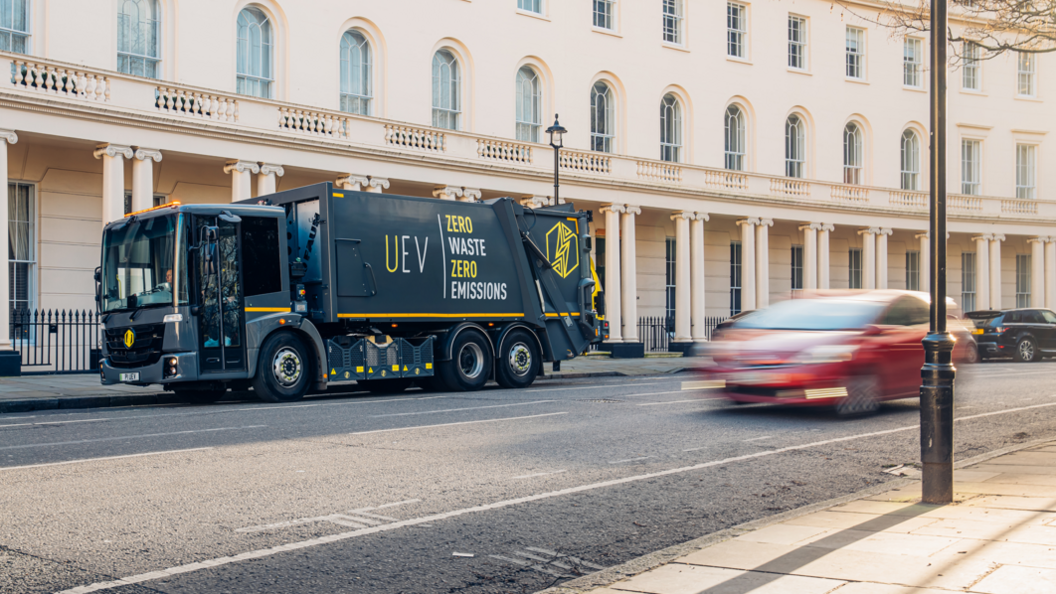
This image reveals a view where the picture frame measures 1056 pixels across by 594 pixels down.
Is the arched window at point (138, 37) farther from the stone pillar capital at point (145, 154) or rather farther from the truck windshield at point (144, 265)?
the truck windshield at point (144, 265)

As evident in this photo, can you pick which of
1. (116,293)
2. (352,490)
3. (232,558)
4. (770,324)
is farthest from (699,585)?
(116,293)

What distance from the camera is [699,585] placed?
468 centimetres

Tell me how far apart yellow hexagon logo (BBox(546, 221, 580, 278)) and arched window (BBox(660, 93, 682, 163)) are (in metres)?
15.0

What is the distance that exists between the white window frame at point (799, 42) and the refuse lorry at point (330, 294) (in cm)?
2225

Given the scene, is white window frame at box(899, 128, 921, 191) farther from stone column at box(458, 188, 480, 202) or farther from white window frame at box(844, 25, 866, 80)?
stone column at box(458, 188, 480, 202)

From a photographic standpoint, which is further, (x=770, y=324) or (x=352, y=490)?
(x=770, y=324)

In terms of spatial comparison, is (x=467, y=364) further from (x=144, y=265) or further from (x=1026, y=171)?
(x=1026, y=171)

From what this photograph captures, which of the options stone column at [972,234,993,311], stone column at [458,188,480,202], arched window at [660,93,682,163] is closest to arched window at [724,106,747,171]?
arched window at [660,93,682,163]

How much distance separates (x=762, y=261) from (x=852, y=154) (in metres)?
8.00

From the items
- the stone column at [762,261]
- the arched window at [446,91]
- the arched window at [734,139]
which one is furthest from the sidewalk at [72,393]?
the arched window at [734,139]

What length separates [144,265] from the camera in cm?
1490

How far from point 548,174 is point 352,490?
881 inches

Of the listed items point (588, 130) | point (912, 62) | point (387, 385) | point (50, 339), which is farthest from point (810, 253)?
point (50, 339)

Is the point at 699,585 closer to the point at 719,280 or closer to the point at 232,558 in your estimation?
the point at 232,558
